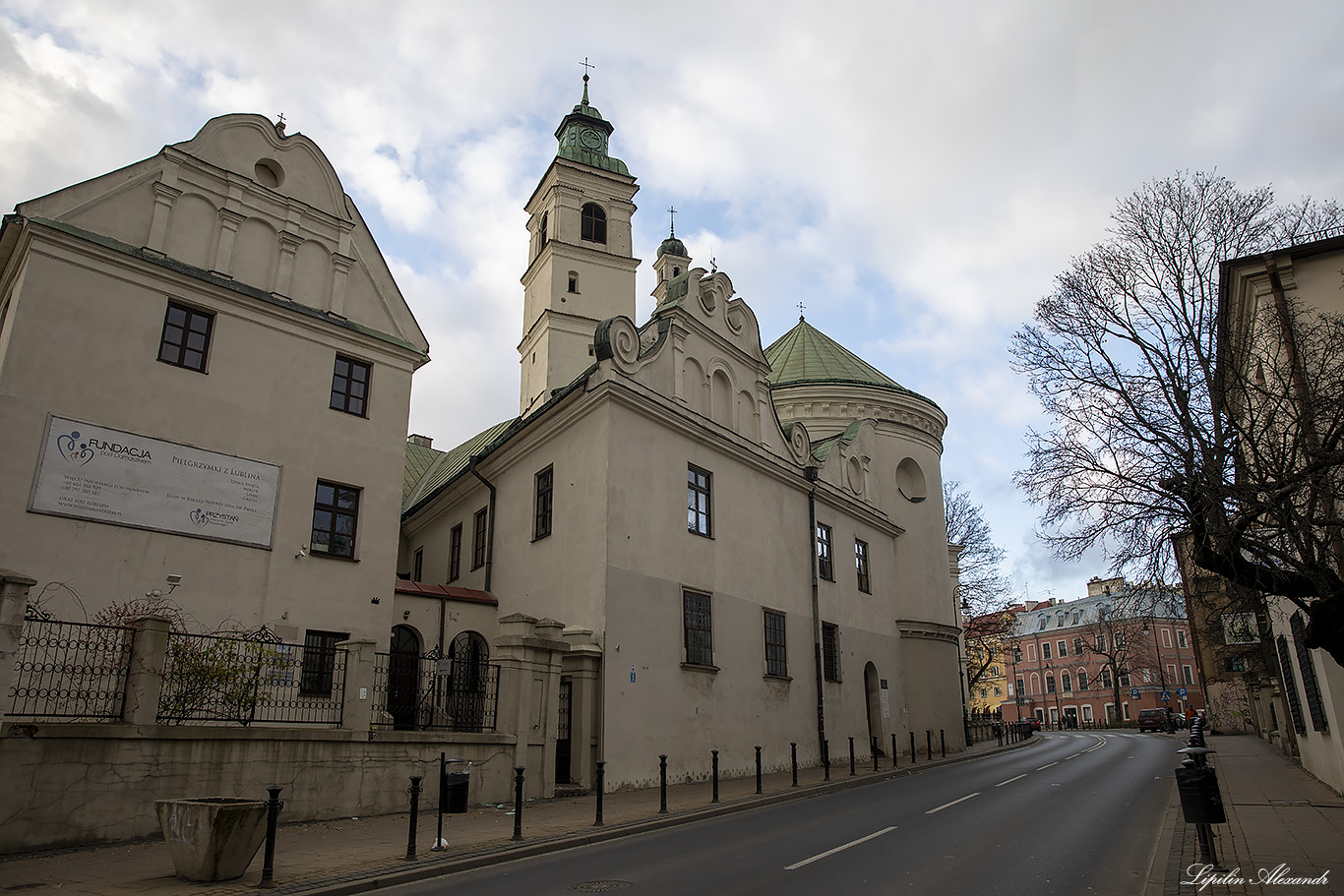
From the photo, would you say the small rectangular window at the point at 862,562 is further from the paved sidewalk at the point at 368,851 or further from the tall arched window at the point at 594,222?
the tall arched window at the point at 594,222

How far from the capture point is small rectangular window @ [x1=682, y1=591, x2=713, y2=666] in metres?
20.0

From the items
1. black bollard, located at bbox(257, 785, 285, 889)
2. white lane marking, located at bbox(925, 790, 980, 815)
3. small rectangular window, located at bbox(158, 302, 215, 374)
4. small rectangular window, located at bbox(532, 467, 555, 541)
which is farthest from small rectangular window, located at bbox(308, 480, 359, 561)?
white lane marking, located at bbox(925, 790, 980, 815)

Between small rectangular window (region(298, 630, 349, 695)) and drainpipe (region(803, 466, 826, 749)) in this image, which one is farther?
drainpipe (region(803, 466, 826, 749))

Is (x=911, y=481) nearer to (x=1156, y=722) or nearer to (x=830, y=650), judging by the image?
(x=830, y=650)

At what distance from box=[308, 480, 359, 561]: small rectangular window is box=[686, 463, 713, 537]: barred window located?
7.88 metres

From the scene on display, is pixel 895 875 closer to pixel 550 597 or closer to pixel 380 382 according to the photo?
pixel 550 597

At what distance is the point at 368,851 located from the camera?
33.2ft

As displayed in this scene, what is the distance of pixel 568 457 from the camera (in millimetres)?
20547

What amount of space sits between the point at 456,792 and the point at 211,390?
9232 mm

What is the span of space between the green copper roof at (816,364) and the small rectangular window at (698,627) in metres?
14.0

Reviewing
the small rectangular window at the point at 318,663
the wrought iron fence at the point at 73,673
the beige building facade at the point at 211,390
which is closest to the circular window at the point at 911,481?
the beige building facade at the point at 211,390

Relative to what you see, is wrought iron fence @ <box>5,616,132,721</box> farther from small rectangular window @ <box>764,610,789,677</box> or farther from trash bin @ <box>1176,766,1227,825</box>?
small rectangular window @ <box>764,610,789,677</box>

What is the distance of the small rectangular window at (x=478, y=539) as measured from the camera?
966 inches

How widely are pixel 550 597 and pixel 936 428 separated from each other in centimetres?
2055
